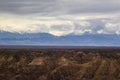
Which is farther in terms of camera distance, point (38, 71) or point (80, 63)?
point (80, 63)

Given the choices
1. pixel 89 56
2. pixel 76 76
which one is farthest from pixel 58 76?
pixel 89 56

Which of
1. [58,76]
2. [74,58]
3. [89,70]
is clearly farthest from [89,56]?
[58,76]

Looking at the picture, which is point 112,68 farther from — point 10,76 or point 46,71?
point 10,76

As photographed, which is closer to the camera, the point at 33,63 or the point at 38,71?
the point at 38,71

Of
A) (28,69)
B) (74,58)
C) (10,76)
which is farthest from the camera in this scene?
(74,58)

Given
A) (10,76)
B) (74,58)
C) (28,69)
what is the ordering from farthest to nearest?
1. (74,58)
2. (28,69)
3. (10,76)

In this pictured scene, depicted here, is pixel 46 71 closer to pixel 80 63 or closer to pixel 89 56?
pixel 80 63
